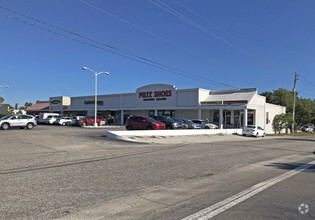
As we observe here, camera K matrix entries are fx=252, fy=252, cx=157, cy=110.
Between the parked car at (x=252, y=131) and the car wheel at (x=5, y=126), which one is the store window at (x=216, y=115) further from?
the car wheel at (x=5, y=126)

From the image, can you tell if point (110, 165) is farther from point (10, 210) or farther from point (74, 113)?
point (74, 113)

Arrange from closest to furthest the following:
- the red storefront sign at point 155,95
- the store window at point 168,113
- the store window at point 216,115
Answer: the store window at point 216,115
the red storefront sign at point 155,95
the store window at point 168,113

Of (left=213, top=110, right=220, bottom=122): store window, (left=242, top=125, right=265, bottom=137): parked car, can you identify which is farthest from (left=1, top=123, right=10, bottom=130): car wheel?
(left=213, top=110, right=220, bottom=122): store window

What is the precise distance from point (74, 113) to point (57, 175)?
182 feet

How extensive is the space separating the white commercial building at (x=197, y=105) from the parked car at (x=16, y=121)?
75.9ft

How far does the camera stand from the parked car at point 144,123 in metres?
23.7

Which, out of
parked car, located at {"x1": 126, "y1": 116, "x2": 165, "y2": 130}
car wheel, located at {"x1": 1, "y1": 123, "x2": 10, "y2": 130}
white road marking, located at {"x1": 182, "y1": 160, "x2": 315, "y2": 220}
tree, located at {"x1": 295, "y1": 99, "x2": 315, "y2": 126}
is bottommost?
white road marking, located at {"x1": 182, "y1": 160, "x2": 315, "y2": 220}

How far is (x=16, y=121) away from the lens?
24.7 meters

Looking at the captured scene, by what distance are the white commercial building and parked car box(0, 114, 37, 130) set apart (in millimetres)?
23143

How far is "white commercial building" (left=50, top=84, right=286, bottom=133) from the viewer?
123 ft

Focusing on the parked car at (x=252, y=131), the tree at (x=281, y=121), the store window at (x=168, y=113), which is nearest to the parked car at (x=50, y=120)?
the store window at (x=168, y=113)

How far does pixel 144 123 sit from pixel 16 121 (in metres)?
12.6

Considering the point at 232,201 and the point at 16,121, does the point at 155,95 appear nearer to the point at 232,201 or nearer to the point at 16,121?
the point at 16,121

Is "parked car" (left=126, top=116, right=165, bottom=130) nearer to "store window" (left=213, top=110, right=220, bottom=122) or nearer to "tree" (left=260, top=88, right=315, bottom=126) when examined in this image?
"store window" (left=213, top=110, right=220, bottom=122)
